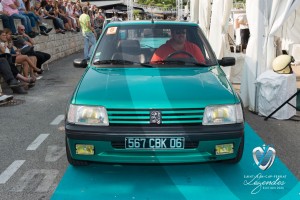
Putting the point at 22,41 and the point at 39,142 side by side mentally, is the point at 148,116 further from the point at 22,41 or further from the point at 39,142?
the point at 22,41

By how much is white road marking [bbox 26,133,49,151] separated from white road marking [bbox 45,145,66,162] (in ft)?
0.72

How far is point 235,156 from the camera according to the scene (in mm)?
3578

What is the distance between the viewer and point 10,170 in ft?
13.4

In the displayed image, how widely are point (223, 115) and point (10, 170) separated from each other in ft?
8.04

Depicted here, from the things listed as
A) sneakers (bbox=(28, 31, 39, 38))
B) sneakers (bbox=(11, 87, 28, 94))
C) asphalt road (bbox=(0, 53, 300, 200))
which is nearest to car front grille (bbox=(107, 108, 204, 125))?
asphalt road (bbox=(0, 53, 300, 200))

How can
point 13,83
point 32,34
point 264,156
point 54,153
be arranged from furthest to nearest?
point 32,34
point 13,83
point 54,153
point 264,156

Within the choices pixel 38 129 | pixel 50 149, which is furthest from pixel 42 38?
pixel 50 149

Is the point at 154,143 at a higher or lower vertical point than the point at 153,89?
lower

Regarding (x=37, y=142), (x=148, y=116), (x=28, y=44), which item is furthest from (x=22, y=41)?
(x=148, y=116)

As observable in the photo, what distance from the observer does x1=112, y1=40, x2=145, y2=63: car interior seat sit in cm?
441

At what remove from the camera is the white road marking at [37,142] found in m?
4.83

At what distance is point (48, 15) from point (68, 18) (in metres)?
2.42

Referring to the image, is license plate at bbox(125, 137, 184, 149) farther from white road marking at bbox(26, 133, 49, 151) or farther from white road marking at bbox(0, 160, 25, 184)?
white road marking at bbox(26, 133, 49, 151)

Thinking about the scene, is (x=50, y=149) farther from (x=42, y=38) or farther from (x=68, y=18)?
(x=68, y=18)
